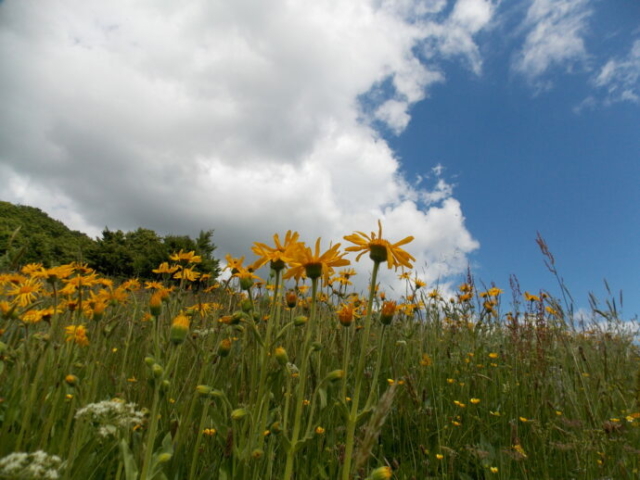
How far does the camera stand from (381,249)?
139 cm

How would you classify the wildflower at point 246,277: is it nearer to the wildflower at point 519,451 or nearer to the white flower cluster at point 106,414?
the white flower cluster at point 106,414

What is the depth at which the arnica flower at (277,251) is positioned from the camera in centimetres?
149

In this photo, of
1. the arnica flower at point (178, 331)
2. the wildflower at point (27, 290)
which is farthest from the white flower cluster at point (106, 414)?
the wildflower at point (27, 290)

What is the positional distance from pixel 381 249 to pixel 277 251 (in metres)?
0.45

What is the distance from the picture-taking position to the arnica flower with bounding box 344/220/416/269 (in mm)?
1398

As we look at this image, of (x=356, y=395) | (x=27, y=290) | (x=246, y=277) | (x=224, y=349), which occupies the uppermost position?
(x=246, y=277)

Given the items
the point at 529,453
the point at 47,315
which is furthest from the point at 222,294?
the point at 529,453

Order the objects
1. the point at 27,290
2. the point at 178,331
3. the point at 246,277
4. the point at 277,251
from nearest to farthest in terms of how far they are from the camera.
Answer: the point at 178,331 → the point at 277,251 → the point at 246,277 → the point at 27,290

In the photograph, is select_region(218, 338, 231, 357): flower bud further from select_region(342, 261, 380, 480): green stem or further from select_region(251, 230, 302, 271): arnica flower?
select_region(342, 261, 380, 480): green stem

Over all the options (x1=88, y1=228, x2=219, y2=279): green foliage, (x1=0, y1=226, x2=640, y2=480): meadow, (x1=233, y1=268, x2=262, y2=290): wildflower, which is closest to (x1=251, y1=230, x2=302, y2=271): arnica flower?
(x1=0, y1=226, x2=640, y2=480): meadow

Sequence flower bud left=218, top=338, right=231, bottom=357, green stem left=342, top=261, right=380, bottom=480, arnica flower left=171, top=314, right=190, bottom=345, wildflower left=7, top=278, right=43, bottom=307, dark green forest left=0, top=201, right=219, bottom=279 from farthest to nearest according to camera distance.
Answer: dark green forest left=0, top=201, right=219, bottom=279
wildflower left=7, top=278, right=43, bottom=307
flower bud left=218, top=338, right=231, bottom=357
arnica flower left=171, top=314, right=190, bottom=345
green stem left=342, top=261, right=380, bottom=480

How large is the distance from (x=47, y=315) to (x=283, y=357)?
139 centimetres

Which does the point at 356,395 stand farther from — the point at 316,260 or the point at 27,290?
the point at 27,290

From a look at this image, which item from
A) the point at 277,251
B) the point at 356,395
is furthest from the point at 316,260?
the point at 356,395
